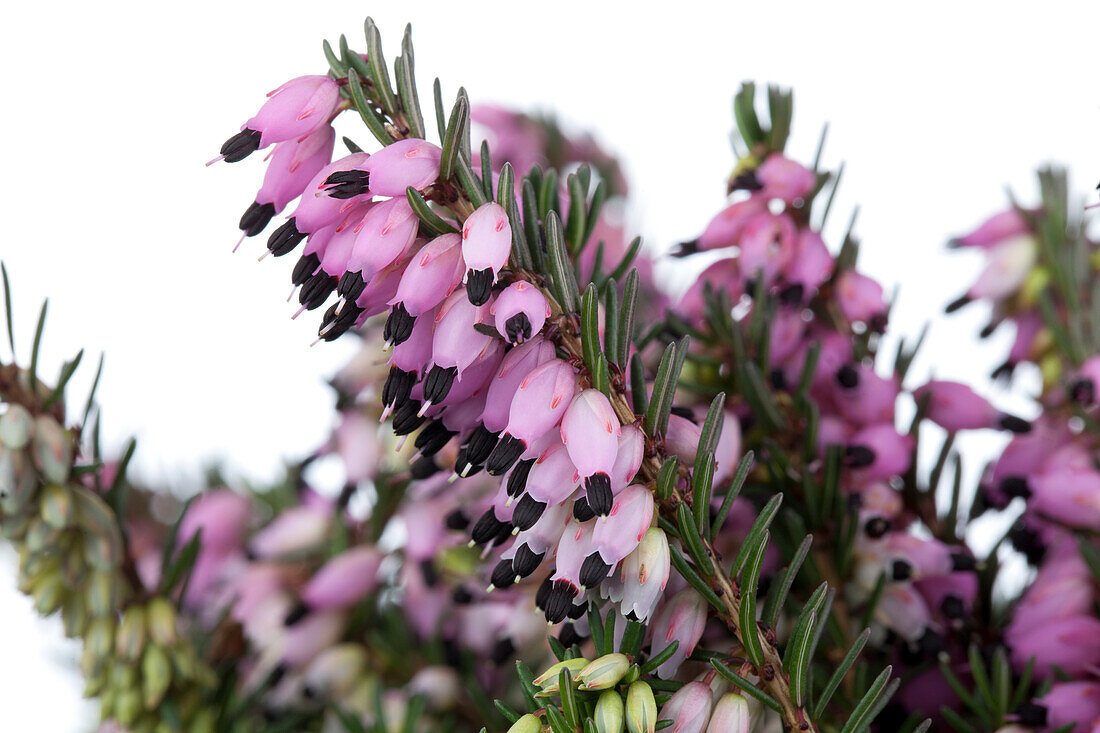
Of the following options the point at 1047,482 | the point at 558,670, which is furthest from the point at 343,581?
the point at 1047,482

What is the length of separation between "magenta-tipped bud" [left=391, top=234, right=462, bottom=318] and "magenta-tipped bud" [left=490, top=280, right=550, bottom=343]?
3 centimetres

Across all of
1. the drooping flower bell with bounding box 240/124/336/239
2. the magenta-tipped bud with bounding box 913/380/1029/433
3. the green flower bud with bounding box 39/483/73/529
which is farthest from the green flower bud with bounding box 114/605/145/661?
the magenta-tipped bud with bounding box 913/380/1029/433

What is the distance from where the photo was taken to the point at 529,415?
1.36 ft

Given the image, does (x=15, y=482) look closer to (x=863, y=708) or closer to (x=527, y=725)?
(x=527, y=725)

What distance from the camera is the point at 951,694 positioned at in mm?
663

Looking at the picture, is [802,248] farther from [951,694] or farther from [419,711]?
[419,711]

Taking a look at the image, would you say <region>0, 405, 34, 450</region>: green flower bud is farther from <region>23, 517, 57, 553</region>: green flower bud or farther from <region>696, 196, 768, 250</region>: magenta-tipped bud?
<region>696, 196, 768, 250</region>: magenta-tipped bud

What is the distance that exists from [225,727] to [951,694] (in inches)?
21.3

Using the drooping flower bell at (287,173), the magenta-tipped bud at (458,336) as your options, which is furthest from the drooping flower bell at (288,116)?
the magenta-tipped bud at (458,336)

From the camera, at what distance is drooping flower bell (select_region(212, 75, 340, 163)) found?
1.52ft

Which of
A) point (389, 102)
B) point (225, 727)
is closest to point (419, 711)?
point (225, 727)

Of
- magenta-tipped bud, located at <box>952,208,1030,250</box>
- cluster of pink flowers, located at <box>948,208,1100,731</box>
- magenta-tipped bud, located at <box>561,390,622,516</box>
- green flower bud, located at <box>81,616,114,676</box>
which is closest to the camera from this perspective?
magenta-tipped bud, located at <box>561,390,622,516</box>

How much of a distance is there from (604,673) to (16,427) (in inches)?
16.0

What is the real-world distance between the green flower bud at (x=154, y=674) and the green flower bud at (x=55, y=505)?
135 millimetres
